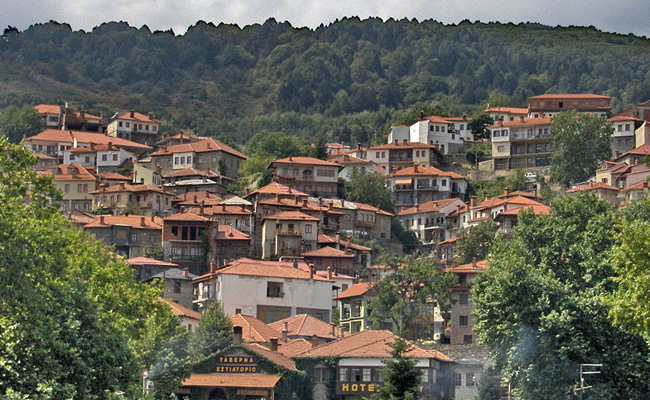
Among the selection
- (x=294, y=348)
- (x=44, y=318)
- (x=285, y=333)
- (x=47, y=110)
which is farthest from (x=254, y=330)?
(x=47, y=110)

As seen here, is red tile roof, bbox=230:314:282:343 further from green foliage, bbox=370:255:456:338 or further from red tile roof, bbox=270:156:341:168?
red tile roof, bbox=270:156:341:168

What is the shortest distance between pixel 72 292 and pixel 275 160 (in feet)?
315

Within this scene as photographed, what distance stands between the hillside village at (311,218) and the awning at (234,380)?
11 cm

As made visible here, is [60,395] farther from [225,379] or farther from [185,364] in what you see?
[225,379]

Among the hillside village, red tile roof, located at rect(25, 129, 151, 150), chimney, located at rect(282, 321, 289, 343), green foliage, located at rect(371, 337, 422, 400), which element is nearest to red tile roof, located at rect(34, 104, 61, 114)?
the hillside village

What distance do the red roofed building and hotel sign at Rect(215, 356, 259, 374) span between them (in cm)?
353

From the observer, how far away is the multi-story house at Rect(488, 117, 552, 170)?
156625mm

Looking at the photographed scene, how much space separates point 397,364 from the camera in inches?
2406

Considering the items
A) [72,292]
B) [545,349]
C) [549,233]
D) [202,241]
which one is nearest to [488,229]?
[202,241]

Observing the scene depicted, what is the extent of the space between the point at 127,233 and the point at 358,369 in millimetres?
43771

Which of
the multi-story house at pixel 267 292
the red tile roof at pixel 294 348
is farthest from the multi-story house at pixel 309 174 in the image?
the red tile roof at pixel 294 348

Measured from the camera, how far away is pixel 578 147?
144 meters

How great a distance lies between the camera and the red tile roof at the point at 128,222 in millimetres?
118031

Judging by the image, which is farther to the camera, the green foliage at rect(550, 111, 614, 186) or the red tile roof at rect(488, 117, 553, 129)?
the red tile roof at rect(488, 117, 553, 129)
